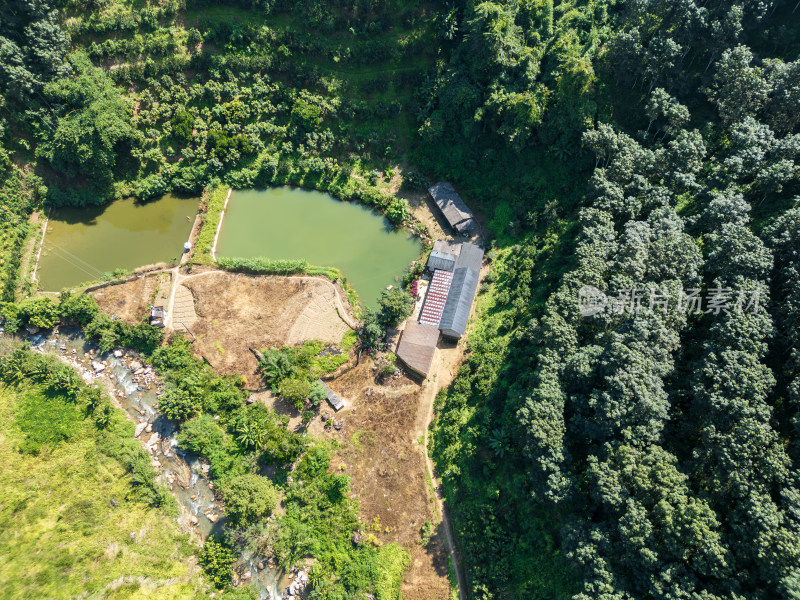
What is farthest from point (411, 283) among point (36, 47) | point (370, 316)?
point (36, 47)

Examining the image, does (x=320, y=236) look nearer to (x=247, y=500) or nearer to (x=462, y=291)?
(x=462, y=291)

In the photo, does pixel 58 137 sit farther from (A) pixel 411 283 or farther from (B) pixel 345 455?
(B) pixel 345 455

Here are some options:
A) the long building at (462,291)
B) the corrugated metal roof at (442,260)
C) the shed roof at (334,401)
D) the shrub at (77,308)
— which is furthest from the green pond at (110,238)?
the long building at (462,291)

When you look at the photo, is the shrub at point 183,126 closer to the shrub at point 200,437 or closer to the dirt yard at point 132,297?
the dirt yard at point 132,297

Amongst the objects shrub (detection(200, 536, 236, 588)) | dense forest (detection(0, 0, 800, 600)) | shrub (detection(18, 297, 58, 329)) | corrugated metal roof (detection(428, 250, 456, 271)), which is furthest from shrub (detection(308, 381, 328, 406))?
shrub (detection(18, 297, 58, 329))

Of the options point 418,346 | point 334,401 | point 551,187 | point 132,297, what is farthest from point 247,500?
point 551,187

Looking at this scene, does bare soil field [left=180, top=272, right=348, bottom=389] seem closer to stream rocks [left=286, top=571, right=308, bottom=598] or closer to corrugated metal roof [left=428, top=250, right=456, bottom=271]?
corrugated metal roof [left=428, top=250, right=456, bottom=271]
